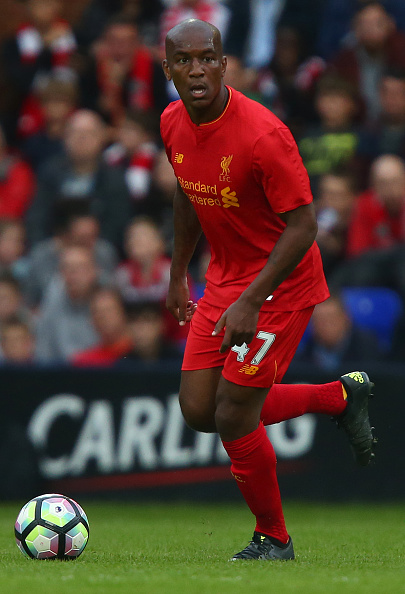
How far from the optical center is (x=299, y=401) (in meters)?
5.46

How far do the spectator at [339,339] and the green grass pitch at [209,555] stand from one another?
1.11 meters

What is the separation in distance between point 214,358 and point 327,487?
3.42 meters

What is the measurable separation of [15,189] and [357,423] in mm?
5949

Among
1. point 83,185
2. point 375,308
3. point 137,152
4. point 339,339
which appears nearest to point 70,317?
point 83,185

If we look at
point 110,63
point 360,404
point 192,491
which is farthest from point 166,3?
point 360,404

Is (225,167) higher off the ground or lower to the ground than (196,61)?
lower

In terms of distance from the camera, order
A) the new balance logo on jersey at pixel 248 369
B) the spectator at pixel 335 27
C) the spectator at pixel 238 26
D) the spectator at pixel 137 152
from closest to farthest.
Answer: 1. the new balance logo on jersey at pixel 248 369
2. the spectator at pixel 137 152
3. the spectator at pixel 335 27
4. the spectator at pixel 238 26

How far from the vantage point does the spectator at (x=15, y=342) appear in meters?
8.80

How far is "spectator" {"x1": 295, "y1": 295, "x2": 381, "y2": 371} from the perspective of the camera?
836cm

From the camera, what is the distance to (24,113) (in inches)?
461

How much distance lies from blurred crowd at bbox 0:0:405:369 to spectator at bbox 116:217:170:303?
0.06 feet

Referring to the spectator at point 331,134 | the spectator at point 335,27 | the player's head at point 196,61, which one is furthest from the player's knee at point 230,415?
the spectator at point 335,27

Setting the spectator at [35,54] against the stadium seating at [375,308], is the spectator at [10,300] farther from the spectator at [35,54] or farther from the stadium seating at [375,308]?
the spectator at [35,54]

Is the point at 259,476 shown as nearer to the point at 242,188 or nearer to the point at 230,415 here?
the point at 230,415
